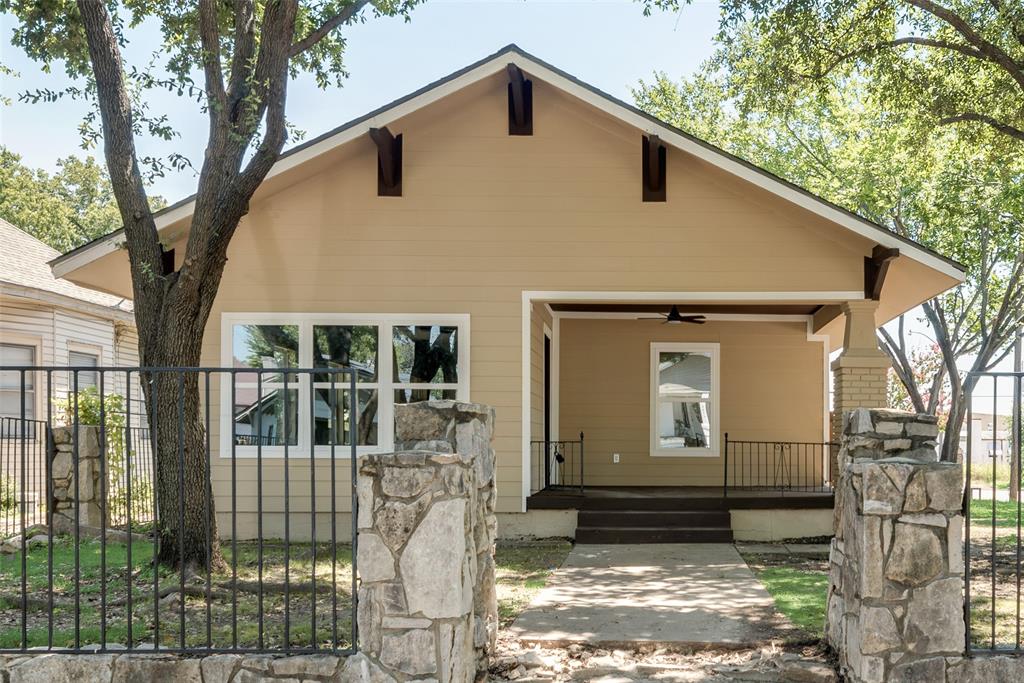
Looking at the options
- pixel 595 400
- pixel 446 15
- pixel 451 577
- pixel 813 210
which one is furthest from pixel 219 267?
pixel 595 400

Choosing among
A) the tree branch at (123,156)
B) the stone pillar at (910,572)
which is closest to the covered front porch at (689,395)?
the tree branch at (123,156)

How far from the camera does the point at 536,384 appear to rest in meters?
13.2

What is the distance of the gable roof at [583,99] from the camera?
11.2m

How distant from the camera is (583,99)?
11367 mm

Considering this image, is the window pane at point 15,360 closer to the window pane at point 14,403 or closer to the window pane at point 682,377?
the window pane at point 14,403

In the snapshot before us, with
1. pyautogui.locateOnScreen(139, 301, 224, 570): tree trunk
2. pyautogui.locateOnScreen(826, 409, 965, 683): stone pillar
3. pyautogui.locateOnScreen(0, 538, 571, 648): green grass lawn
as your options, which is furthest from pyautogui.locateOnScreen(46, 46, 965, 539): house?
pyautogui.locateOnScreen(826, 409, 965, 683): stone pillar

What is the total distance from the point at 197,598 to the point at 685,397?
9432 mm

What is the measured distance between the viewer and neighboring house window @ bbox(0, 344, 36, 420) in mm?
16344

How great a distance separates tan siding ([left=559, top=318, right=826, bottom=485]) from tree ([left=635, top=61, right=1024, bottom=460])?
3.46 metres

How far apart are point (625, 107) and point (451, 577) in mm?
7416

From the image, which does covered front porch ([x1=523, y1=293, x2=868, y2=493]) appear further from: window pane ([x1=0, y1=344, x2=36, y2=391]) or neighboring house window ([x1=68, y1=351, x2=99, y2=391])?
neighboring house window ([x1=68, y1=351, x2=99, y2=391])

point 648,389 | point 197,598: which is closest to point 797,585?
point 197,598

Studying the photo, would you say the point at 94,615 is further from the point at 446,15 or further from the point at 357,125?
the point at 446,15

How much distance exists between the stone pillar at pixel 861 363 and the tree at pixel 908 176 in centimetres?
346
